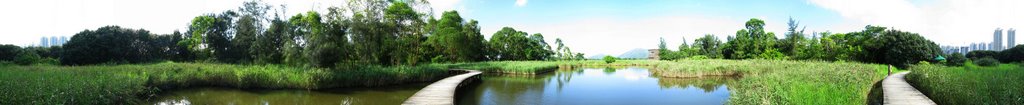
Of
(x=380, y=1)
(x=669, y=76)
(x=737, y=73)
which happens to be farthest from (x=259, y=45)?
(x=737, y=73)

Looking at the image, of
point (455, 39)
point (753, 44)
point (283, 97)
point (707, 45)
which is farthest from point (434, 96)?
point (707, 45)

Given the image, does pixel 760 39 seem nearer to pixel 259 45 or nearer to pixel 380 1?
pixel 380 1

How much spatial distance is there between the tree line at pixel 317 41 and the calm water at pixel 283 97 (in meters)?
2.62

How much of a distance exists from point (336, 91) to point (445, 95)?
14.6 ft

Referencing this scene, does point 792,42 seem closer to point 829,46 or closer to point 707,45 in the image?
point 829,46

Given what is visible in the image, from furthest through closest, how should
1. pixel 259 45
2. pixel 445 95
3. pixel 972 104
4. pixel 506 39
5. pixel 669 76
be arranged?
pixel 506 39 < pixel 669 76 < pixel 259 45 < pixel 445 95 < pixel 972 104

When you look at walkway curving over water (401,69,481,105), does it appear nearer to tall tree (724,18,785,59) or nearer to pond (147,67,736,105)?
pond (147,67,736,105)

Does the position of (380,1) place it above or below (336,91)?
above

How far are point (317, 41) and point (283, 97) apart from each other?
161 inches

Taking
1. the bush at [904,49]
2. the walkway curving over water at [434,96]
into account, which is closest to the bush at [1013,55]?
the bush at [904,49]

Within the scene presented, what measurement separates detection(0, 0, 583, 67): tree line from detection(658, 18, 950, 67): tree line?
1845 cm

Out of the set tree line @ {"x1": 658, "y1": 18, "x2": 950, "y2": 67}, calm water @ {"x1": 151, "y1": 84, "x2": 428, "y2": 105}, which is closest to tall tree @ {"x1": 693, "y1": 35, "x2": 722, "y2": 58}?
tree line @ {"x1": 658, "y1": 18, "x2": 950, "y2": 67}

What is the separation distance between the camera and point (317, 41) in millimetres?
16469

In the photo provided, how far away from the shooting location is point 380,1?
24.3 m
